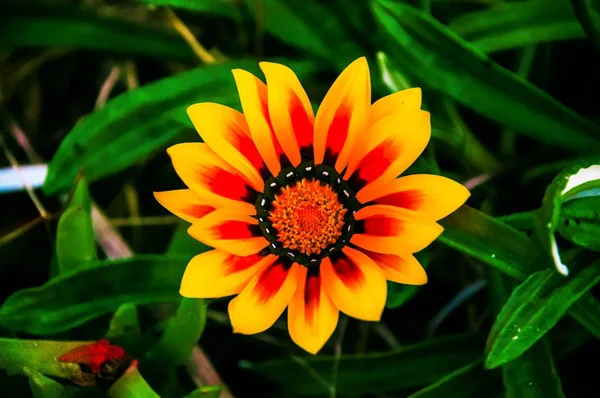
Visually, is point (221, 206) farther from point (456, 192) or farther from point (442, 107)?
point (442, 107)

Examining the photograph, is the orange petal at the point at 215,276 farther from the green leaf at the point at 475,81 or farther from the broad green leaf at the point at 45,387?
the green leaf at the point at 475,81

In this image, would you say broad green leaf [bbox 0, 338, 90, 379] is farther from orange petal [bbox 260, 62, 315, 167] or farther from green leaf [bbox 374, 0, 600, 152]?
green leaf [bbox 374, 0, 600, 152]

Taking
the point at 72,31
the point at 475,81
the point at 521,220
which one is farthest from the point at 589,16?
the point at 72,31

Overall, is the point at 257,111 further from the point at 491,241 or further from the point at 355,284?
the point at 491,241

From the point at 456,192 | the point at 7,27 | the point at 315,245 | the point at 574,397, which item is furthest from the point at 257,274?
the point at 7,27

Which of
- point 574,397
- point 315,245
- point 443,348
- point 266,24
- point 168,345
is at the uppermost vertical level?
point 266,24
